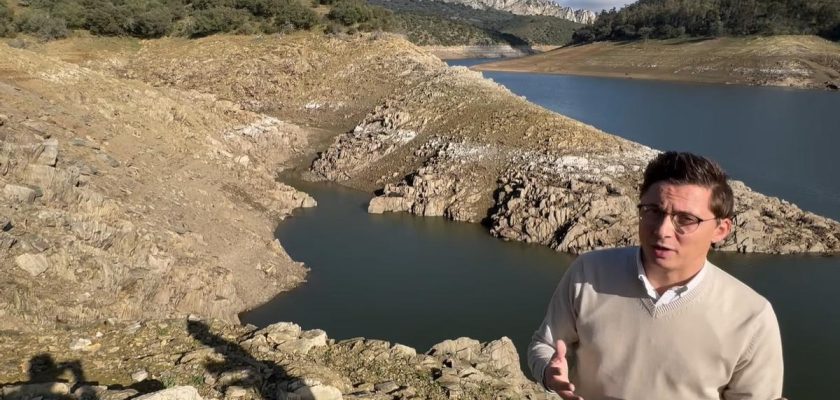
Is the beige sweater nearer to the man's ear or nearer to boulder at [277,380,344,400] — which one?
the man's ear

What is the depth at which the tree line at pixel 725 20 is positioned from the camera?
78438 mm

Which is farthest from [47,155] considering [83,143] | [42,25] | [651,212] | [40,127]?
[42,25]

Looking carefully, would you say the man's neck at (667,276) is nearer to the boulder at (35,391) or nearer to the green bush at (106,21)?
the boulder at (35,391)

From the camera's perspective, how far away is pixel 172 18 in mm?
42875

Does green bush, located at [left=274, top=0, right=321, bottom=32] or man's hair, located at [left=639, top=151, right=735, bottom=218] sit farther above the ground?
green bush, located at [left=274, top=0, right=321, bottom=32]

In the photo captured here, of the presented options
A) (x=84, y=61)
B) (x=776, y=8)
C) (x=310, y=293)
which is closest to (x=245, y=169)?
(x=310, y=293)

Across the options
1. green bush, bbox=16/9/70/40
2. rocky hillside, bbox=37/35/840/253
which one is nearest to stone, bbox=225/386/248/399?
rocky hillside, bbox=37/35/840/253

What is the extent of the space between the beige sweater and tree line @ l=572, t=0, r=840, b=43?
8837 cm

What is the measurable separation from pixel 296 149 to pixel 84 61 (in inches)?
674

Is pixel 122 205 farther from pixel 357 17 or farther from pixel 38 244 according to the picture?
pixel 357 17

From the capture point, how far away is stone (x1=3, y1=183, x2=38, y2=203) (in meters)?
12.5

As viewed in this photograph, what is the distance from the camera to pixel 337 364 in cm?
845

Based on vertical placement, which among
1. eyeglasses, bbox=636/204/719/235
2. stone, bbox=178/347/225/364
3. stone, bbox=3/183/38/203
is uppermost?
eyeglasses, bbox=636/204/719/235

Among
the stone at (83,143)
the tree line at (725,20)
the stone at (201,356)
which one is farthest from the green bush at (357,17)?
the tree line at (725,20)
